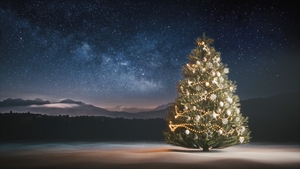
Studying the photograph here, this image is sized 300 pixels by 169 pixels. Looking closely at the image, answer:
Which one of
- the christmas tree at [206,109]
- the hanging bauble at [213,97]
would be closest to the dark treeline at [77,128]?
the christmas tree at [206,109]

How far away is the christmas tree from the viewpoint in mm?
14953

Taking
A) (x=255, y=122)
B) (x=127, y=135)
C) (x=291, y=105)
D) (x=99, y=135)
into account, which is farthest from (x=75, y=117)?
(x=291, y=105)

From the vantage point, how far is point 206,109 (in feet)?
50.1

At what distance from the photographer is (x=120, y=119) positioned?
1270 inches

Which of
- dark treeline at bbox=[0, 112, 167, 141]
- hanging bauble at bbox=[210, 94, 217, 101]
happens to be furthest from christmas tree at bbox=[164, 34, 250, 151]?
dark treeline at bbox=[0, 112, 167, 141]

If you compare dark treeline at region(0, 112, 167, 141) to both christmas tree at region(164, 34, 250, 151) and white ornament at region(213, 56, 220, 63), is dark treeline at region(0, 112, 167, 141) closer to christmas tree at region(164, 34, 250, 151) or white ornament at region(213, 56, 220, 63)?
christmas tree at region(164, 34, 250, 151)

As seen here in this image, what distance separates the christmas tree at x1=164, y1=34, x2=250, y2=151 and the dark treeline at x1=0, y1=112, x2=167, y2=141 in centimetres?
1292

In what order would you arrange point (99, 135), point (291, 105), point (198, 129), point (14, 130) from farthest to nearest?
point (291, 105)
point (99, 135)
point (14, 130)
point (198, 129)

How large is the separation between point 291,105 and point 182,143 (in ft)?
105

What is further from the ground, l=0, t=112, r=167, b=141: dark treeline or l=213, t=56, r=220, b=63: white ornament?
l=213, t=56, r=220, b=63: white ornament

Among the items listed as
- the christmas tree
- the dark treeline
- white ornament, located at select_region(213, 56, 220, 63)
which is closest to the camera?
the christmas tree

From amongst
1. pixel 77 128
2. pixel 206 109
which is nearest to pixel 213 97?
pixel 206 109

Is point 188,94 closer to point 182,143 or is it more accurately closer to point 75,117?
point 182,143

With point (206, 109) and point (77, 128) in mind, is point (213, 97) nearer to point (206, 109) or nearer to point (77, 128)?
point (206, 109)
